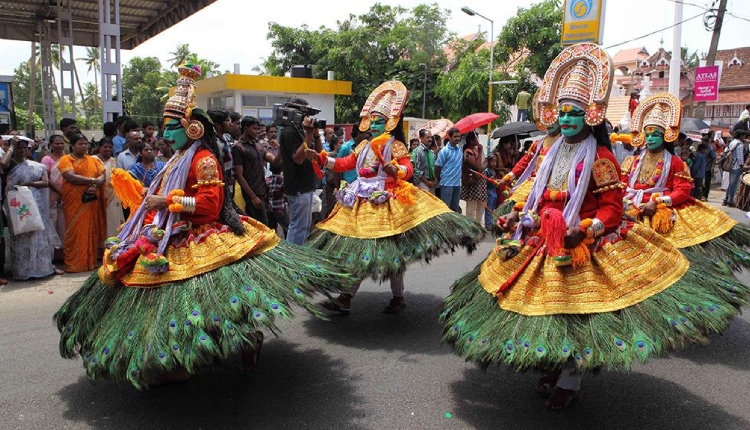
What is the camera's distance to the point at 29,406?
3629 mm

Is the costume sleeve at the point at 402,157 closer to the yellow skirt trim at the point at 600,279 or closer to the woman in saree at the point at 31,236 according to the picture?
the yellow skirt trim at the point at 600,279

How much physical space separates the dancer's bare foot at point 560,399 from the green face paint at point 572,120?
1.58 m

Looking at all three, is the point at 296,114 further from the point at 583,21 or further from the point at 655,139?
the point at 583,21

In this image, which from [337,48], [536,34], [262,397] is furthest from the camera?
[337,48]

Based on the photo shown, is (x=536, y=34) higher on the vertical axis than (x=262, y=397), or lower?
higher

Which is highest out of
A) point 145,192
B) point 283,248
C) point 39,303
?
point 145,192

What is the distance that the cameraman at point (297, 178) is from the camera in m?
5.70

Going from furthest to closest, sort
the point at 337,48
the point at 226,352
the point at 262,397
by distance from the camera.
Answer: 1. the point at 337,48
2. the point at 262,397
3. the point at 226,352

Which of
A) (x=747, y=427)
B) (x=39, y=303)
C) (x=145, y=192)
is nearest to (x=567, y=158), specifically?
(x=747, y=427)

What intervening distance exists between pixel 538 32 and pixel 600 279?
22561mm

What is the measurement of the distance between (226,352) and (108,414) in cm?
97

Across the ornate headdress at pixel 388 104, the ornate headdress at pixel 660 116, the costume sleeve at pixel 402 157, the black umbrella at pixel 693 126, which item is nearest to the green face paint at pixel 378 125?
the ornate headdress at pixel 388 104

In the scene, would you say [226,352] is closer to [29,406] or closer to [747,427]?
[29,406]

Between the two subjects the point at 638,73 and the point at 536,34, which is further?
the point at 638,73
